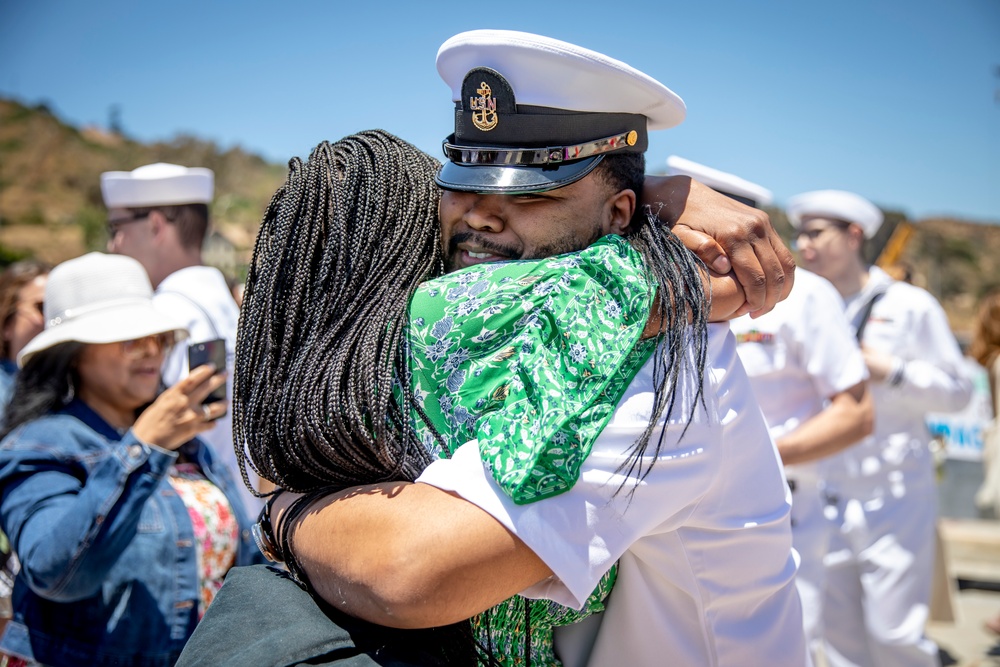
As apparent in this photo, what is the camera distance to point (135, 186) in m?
4.10

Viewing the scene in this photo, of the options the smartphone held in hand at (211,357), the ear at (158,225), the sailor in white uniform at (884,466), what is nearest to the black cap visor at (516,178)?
the smartphone held in hand at (211,357)

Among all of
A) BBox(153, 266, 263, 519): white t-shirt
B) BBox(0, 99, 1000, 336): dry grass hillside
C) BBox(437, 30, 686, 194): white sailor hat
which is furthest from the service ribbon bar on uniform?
BBox(0, 99, 1000, 336): dry grass hillside

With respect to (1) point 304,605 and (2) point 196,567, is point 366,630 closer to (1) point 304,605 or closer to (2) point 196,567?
(1) point 304,605

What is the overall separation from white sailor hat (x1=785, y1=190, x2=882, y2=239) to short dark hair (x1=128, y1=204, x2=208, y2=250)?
3.36 m

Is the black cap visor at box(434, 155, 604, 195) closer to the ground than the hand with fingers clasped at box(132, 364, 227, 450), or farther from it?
farther from it

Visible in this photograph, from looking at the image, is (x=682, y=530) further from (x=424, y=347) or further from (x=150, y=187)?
(x=150, y=187)

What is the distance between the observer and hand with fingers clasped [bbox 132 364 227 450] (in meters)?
2.44

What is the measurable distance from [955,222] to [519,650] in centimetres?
6105

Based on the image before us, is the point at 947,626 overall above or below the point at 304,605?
below

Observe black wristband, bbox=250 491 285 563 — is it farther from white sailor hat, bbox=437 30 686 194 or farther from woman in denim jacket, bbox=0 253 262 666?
woman in denim jacket, bbox=0 253 262 666

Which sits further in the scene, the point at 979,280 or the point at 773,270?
the point at 979,280

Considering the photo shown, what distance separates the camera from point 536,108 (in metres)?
1.46

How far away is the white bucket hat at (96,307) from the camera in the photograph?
→ 263 centimetres

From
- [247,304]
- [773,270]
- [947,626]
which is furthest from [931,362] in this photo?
[247,304]
